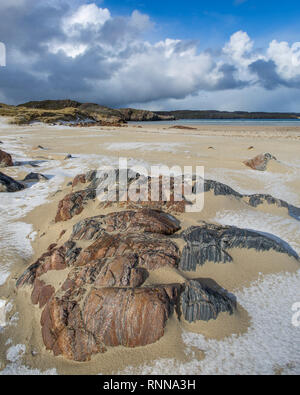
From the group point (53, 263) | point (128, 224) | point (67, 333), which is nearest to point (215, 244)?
point (128, 224)

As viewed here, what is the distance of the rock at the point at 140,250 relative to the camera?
2946 millimetres

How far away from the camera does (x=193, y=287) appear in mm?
2617

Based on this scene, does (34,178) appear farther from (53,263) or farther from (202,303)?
(202,303)

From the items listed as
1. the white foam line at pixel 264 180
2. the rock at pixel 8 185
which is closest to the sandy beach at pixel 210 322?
the rock at pixel 8 185

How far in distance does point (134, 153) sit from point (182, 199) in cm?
939

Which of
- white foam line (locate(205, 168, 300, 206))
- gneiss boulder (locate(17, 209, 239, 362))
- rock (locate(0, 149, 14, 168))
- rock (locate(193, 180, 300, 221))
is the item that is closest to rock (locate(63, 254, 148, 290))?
gneiss boulder (locate(17, 209, 239, 362))

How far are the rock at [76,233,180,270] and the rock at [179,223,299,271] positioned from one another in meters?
0.18

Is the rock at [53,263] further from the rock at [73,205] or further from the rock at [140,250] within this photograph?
the rock at [73,205]

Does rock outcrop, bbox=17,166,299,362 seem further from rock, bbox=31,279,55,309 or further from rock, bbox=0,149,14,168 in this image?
rock, bbox=0,149,14,168

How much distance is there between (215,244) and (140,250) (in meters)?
1.04

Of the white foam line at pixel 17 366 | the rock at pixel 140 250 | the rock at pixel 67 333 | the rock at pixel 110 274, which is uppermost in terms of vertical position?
the rock at pixel 140 250

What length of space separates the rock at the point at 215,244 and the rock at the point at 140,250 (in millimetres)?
182

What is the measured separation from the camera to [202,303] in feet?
8.11
